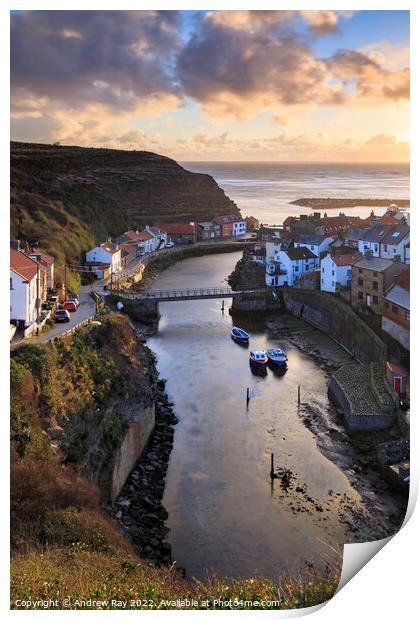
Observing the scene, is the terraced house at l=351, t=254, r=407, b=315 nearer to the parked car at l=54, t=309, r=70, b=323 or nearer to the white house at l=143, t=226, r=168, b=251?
the parked car at l=54, t=309, r=70, b=323

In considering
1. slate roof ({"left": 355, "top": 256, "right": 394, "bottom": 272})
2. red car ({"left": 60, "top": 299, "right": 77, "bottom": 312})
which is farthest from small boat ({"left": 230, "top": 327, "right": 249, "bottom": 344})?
red car ({"left": 60, "top": 299, "right": 77, "bottom": 312})

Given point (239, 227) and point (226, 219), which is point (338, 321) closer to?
point (226, 219)

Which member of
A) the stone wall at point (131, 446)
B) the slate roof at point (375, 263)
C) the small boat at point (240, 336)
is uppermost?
the slate roof at point (375, 263)

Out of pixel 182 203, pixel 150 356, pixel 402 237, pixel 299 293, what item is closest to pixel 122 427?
pixel 150 356

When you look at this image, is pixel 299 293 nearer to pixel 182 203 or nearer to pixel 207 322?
pixel 207 322

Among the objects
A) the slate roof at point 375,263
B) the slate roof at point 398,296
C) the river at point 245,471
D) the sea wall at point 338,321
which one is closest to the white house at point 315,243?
the sea wall at point 338,321

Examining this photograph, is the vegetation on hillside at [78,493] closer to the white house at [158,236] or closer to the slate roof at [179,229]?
the white house at [158,236]
